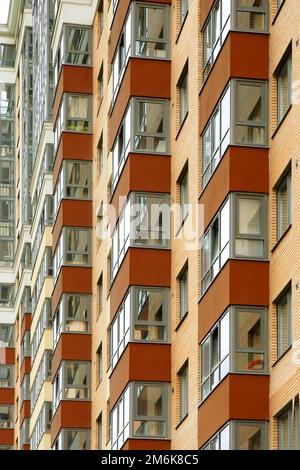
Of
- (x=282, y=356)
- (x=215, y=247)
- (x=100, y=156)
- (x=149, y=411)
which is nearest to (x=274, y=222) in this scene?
(x=215, y=247)

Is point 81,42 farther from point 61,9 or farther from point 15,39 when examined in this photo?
point 15,39

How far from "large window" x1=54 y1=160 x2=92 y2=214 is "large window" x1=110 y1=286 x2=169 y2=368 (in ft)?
48.6

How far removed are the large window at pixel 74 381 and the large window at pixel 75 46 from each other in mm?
11780

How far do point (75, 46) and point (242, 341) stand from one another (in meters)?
28.9

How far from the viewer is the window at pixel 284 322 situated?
3719 cm

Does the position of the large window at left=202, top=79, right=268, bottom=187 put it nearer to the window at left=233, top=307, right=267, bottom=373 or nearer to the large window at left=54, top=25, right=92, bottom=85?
the window at left=233, top=307, right=267, bottom=373

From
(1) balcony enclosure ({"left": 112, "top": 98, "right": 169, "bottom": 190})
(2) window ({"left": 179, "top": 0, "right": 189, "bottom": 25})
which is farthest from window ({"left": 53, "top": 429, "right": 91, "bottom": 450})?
(2) window ({"left": 179, "top": 0, "right": 189, "bottom": 25})

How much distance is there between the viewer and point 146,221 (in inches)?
1914

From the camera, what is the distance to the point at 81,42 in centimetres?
6500

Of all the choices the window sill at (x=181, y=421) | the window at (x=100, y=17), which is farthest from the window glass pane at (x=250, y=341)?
the window at (x=100, y=17)

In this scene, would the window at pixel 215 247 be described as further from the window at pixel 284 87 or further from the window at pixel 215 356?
the window at pixel 284 87

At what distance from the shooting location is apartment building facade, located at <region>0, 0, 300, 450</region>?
126 feet

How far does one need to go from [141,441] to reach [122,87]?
36.9ft
